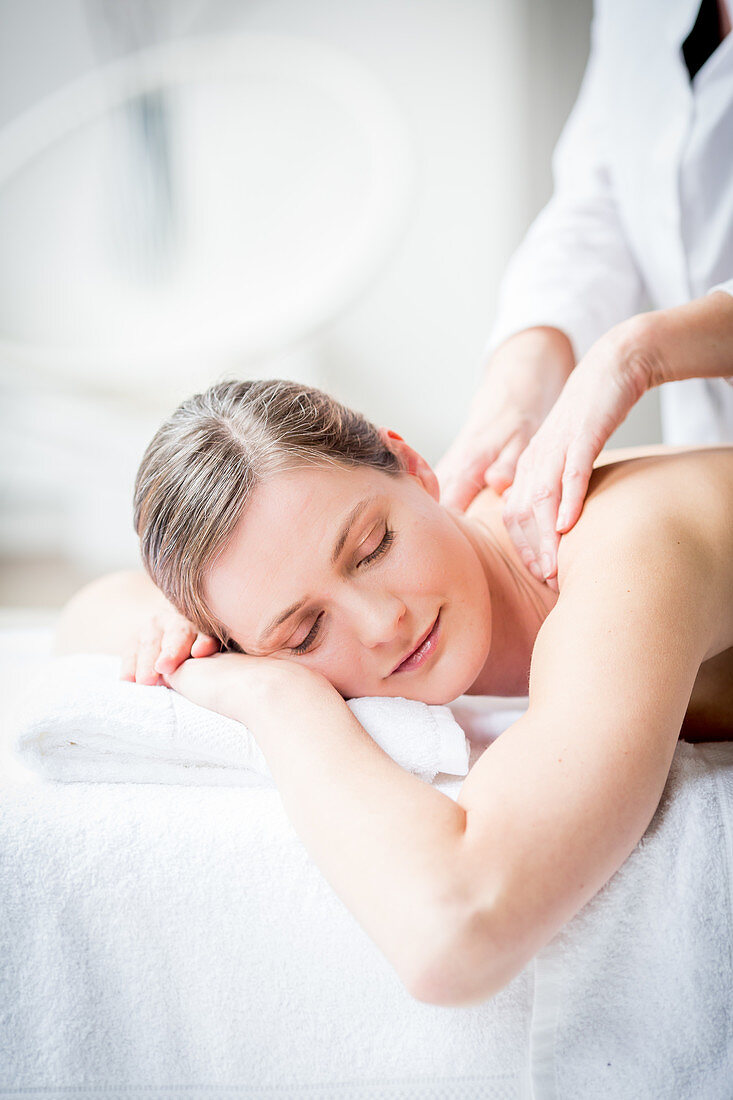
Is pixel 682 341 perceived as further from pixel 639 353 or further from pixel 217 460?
pixel 217 460

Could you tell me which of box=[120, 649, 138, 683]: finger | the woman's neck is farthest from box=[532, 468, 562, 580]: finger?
box=[120, 649, 138, 683]: finger

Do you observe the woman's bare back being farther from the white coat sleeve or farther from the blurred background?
the blurred background

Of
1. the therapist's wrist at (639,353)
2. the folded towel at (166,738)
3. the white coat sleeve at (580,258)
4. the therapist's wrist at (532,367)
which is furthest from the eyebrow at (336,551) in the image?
the white coat sleeve at (580,258)

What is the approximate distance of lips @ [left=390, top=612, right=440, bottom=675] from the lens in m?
0.93

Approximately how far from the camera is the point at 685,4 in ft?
4.34

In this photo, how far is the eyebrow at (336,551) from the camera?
0.90 metres

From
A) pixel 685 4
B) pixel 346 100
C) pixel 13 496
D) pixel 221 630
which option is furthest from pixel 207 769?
pixel 13 496

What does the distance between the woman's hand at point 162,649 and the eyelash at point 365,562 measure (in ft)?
0.50

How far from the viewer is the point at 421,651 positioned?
3.07 ft

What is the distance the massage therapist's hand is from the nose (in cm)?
43

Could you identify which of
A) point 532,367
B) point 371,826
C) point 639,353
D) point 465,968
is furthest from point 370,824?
point 532,367

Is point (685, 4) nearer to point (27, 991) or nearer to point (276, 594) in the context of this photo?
point (276, 594)

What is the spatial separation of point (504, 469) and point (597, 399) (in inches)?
12.6

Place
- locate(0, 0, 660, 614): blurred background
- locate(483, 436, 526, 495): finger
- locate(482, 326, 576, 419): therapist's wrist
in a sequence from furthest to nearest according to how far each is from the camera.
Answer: locate(0, 0, 660, 614): blurred background
locate(482, 326, 576, 419): therapist's wrist
locate(483, 436, 526, 495): finger
